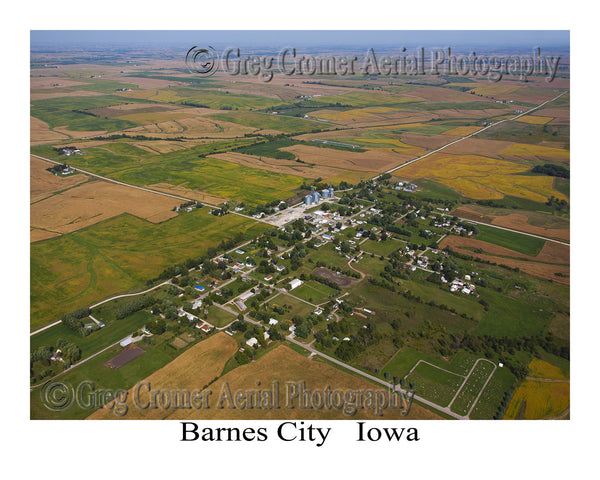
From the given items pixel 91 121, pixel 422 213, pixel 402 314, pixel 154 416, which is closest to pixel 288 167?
pixel 422 213

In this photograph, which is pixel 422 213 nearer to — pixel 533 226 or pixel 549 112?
pixel 533 226

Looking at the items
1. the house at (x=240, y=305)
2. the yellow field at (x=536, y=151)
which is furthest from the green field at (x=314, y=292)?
the yellow field at (x=536, y=151)

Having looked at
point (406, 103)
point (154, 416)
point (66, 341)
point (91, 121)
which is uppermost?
point (406, 103)

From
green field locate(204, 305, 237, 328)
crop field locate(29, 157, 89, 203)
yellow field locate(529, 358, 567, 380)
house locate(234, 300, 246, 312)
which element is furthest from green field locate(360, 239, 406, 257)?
crop field locate(29, 157, 89, 203)

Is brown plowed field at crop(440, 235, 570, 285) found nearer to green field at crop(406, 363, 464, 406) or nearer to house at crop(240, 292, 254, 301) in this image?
green field at crop(406, 363, 464, 406)

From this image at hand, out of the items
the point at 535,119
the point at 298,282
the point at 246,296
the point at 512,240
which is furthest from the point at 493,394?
the point at 535,119

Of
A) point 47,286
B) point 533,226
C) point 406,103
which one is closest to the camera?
point 47,286

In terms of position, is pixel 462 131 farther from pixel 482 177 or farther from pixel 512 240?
pixel 512 240
